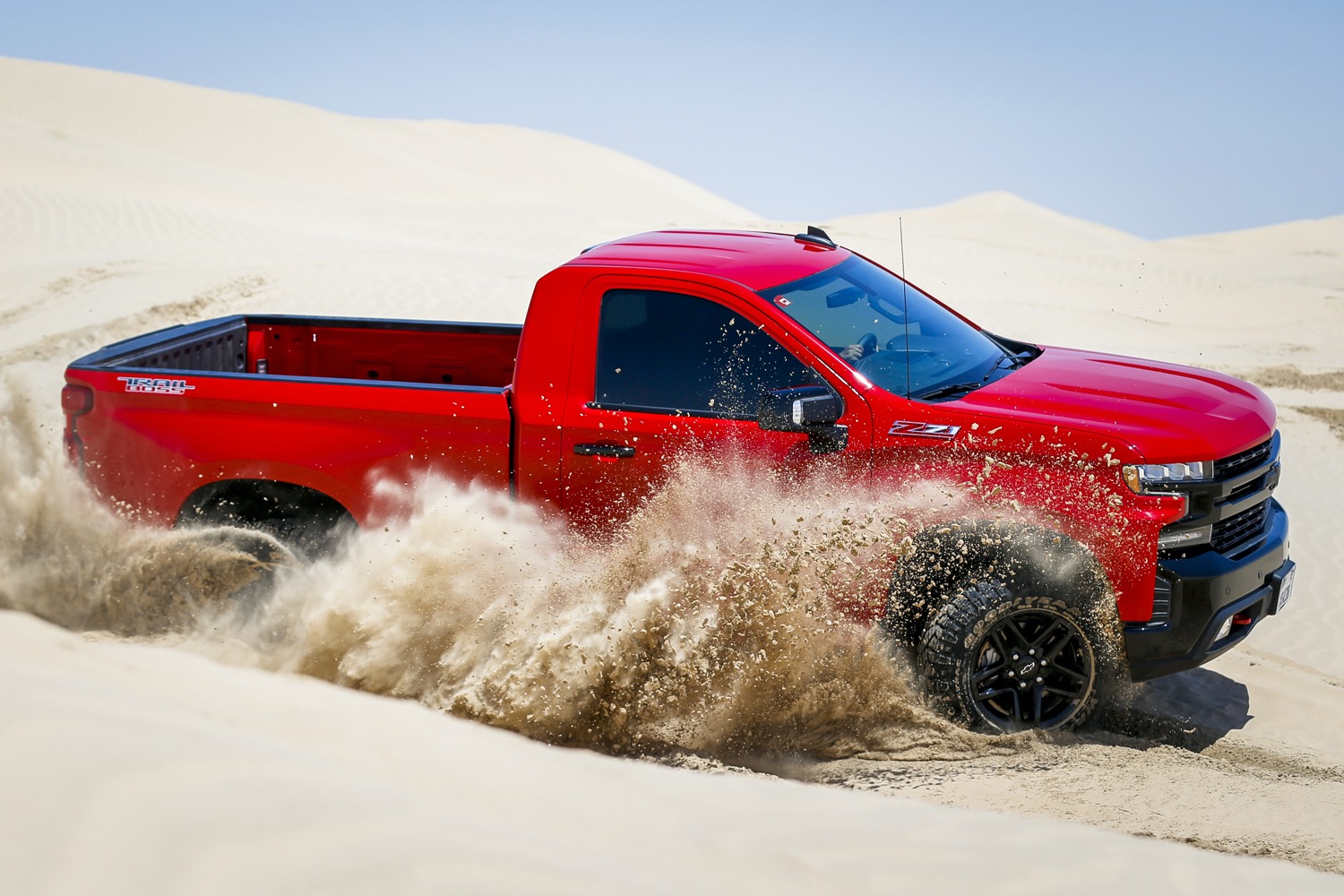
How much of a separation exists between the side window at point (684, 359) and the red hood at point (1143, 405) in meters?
0.77

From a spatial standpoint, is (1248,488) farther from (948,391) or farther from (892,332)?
(892,332)

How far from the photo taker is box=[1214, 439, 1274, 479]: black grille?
12.7 ft

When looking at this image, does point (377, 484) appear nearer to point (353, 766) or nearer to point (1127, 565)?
point (353, 766)

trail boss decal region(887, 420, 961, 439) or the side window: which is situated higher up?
the side window

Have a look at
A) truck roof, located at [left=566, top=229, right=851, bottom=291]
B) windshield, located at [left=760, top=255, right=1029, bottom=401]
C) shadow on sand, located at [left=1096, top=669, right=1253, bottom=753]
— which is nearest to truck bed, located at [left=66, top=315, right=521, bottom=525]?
truck roof, located at [left=566, top=229, right=851, bottom=291]

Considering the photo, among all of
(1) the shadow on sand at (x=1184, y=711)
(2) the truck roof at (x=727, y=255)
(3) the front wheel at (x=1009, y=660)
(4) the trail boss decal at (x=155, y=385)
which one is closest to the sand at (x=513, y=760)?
(1) the shadow on sand at (x=1184, y=711)

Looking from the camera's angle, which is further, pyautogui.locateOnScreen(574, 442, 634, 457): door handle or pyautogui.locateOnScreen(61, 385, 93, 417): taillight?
pyautogui.locateOnScreen(61, 385, 93, 417): taillight

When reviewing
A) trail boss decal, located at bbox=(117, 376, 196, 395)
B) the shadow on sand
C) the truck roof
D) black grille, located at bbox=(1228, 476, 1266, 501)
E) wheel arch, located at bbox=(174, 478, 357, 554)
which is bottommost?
the shadow on sand

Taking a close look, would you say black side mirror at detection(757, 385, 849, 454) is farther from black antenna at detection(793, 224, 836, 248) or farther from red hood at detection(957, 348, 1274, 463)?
black antenna at detection(793, 224, 836, 248)

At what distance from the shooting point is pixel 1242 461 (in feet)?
13.1

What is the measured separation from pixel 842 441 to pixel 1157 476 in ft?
3.61

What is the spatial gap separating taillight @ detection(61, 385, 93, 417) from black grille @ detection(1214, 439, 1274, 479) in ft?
14.9

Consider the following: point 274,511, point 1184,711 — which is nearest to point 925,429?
point 1184,711

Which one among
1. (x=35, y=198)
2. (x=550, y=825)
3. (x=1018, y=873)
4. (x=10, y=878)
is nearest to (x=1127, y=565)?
(x=1018, y=873)
